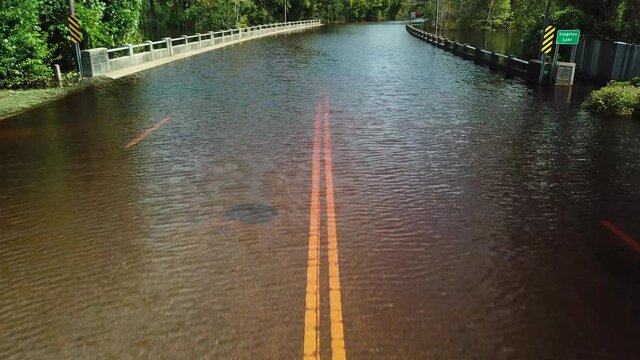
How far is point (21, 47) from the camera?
796 inches

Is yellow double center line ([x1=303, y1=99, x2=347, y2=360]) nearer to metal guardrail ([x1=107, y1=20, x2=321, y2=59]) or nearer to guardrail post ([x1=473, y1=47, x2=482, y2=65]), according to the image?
metal guardrail ([x1=107, y1=20, x2=321, y2=59])

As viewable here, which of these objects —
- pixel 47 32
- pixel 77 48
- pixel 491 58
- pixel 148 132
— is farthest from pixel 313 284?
pixel 491 58

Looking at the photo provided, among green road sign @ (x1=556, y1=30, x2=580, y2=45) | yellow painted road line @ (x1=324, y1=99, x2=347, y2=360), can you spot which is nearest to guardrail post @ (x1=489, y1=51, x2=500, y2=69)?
green road sign @ (x1=556, y1=30, x2=580, y2=45)

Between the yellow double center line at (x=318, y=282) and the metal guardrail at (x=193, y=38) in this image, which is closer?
the yellow double center line at (x=318, y=282)

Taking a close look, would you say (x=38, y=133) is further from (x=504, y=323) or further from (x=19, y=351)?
(x=504, y=323)

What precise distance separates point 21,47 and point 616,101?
20.0 meters

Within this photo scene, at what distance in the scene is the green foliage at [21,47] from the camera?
754 inches

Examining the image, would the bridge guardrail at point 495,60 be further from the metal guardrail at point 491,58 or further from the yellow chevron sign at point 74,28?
the yellow chevron sign at point 74,28

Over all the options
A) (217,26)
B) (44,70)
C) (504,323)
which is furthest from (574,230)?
(217,26)

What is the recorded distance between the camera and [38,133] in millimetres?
13008

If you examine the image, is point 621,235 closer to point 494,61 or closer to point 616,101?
point 616,101

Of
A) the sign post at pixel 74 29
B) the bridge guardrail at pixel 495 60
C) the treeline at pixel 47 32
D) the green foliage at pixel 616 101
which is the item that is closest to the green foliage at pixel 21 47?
the treeline at pixel 47 32

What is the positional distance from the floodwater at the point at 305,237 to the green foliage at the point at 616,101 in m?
1.64

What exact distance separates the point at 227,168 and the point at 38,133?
5841 millimetres
